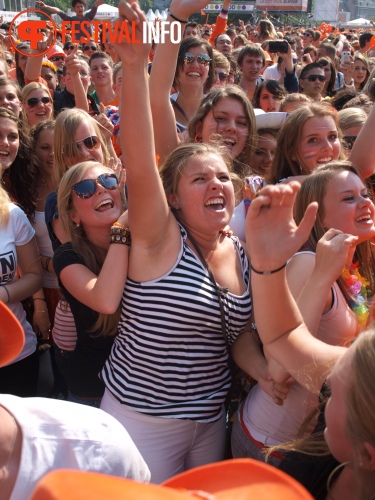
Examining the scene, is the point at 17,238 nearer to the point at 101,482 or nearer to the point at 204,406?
the point at 204,406

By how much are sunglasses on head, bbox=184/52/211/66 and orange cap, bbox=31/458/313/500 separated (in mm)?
3113

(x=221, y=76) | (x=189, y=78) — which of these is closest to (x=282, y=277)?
(x=189, y=78)

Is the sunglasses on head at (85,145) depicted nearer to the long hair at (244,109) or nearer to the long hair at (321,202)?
the long hair at (244,109)

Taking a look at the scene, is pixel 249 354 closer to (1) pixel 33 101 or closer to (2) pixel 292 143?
(2) pixel 292 143

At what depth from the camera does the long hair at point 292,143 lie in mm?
2695

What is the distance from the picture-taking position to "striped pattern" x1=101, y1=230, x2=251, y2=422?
1771 mm

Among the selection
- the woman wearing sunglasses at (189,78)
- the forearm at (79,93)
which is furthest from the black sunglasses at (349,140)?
the forearm at (79,93)

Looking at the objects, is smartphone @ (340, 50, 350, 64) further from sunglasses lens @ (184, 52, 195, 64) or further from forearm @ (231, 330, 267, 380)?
forearm @ (231, 330, 267, 380)

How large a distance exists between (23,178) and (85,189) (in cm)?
108

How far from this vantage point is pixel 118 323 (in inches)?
77.7

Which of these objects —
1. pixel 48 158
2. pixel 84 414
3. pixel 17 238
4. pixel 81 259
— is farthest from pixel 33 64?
pixel 84 414

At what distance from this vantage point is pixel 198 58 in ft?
11.7

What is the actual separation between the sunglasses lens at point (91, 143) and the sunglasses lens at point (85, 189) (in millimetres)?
746

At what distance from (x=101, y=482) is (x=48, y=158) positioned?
277 centimetres
